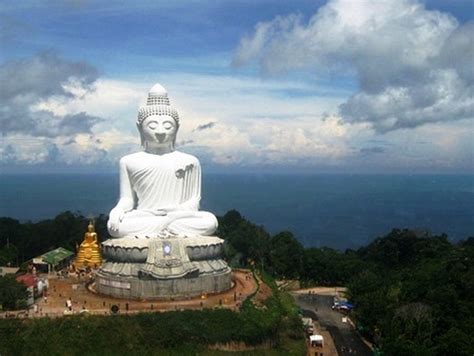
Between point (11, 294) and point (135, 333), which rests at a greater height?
point (11, 294)

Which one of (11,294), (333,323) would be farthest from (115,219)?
(333,323)

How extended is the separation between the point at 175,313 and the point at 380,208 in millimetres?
137238

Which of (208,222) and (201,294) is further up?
(208,222)

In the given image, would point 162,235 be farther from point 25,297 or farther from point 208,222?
point 25,297

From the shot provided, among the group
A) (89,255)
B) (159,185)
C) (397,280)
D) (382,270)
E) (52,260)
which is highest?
(159,185)

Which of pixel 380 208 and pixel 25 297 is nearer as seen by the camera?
pixel 25 297

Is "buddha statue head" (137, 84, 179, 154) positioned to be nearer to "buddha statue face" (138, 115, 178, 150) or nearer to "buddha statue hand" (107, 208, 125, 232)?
"buddha statue face" (138, 115, 178, 150)

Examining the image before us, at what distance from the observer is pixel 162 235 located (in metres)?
20.9

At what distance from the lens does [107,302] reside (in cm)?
1912

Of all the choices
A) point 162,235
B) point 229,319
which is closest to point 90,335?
point 229,319

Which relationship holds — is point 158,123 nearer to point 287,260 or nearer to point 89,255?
point 89,255

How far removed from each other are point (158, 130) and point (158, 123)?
30cm

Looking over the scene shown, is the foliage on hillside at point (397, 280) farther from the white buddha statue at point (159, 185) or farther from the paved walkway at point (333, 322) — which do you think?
the white buddha statue at point (159, 185)

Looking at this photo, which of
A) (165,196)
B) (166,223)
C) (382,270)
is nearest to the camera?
(166,223)
